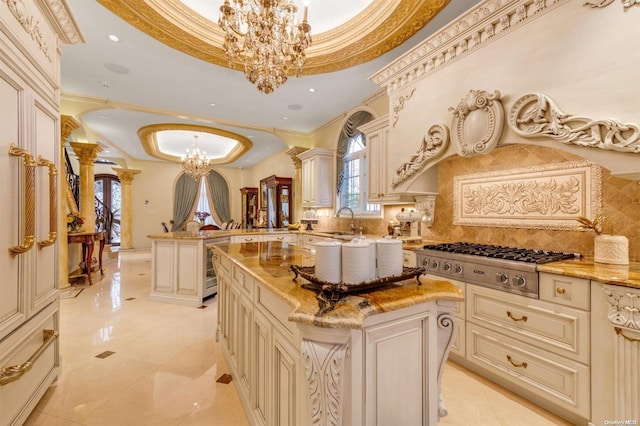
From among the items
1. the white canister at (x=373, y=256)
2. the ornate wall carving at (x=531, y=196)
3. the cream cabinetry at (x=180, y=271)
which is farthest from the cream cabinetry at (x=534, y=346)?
the cream cabinetry at (x=180, y=271)

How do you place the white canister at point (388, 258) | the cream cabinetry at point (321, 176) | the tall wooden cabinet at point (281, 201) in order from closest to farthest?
the white canister at point (388, 258) < the cream cabinetry at point (321, 176) < the tall wooden cabinet at point (281, 201)

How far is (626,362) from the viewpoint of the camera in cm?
143

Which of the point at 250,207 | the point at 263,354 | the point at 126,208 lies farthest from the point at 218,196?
the point at 263,354

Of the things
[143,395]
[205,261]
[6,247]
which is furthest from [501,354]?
[205,261]

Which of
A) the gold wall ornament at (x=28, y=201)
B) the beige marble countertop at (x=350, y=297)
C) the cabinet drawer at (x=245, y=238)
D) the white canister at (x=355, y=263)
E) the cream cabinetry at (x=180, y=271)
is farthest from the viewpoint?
the cabinet drawer at (x=245, y=238)

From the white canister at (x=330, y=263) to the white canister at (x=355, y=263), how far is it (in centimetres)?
2

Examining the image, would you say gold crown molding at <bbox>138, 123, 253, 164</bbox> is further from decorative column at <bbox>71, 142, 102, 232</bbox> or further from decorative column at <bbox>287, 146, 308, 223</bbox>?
decorative column at <bbox>287, 146, 308, 223</bbox>

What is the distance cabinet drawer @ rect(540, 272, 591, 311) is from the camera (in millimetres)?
1603

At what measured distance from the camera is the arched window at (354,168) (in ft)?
15.6

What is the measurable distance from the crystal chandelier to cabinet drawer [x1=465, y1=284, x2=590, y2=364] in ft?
8.04

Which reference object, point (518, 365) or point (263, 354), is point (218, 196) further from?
point (518, 365)

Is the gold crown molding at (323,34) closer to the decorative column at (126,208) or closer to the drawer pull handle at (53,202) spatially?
the drawer pull handle at (53,202)

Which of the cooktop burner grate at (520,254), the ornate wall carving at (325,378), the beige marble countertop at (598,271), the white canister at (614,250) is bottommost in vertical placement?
the ornate wall carving at (325,378)

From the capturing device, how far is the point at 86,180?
5.76m
